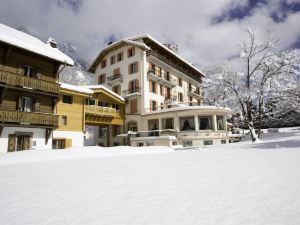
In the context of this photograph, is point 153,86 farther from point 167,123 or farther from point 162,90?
point 167,123

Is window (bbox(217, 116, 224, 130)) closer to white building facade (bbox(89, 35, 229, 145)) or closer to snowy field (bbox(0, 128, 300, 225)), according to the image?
white building facade (bbox(89, 35, 229, 145))

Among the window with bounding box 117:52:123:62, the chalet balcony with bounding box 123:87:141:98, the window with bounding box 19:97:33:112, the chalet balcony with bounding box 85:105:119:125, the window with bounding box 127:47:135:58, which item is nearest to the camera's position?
the window with bounding box 19:97:33:112

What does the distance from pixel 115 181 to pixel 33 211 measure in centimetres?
238

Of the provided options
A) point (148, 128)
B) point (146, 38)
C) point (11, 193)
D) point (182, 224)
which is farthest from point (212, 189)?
point (146, 38)

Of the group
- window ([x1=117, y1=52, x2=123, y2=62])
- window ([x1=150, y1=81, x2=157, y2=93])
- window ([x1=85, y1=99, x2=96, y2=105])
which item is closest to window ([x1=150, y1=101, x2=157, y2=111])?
window ([x1=150, y1=81, x2=157, y2=93])

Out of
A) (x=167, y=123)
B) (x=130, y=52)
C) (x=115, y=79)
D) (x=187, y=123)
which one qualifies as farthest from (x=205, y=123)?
(x=130, y=52)

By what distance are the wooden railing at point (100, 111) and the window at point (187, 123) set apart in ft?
26.9

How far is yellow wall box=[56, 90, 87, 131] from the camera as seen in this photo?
23.0m

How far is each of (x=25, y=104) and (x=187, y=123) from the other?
1709 centimetres

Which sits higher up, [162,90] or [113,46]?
[113,46]

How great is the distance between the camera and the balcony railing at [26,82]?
1720cm

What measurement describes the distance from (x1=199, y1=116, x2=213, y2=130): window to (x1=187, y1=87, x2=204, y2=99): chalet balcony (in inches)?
562

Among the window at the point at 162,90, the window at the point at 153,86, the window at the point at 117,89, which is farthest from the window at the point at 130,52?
the window at the point at 162,90

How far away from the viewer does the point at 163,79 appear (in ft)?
113
